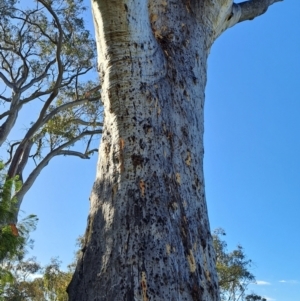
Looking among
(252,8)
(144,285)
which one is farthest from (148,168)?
(252,8)

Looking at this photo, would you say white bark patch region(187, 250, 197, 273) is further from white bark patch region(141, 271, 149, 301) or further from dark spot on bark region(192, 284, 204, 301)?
white bark patch region(141, 271, 149, 301)

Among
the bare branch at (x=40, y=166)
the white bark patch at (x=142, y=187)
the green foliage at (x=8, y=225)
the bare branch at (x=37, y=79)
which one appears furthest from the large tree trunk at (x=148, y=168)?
the bare branch at (x=37, y=79)

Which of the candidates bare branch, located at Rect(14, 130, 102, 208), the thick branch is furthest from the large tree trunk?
bare branch, located at Rect(14, 130, 102, 208)

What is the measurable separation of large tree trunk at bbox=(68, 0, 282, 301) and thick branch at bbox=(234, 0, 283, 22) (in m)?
1.12

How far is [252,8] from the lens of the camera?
3.07m

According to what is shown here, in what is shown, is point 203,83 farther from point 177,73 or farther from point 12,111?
point 12,111

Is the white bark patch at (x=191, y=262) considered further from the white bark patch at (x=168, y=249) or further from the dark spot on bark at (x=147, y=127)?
the dark spot on bark at (x=147, y=127)

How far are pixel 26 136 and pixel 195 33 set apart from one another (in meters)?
5.83

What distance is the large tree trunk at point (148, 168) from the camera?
1.25 m

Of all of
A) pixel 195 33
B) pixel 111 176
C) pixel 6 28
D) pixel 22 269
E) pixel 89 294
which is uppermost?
pixel 6 28

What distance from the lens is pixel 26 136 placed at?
24.0ft

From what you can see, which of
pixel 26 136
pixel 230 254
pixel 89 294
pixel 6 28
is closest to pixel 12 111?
pixel 26 136

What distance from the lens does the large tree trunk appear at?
1251mm

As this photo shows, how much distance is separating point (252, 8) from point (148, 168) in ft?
6.92
